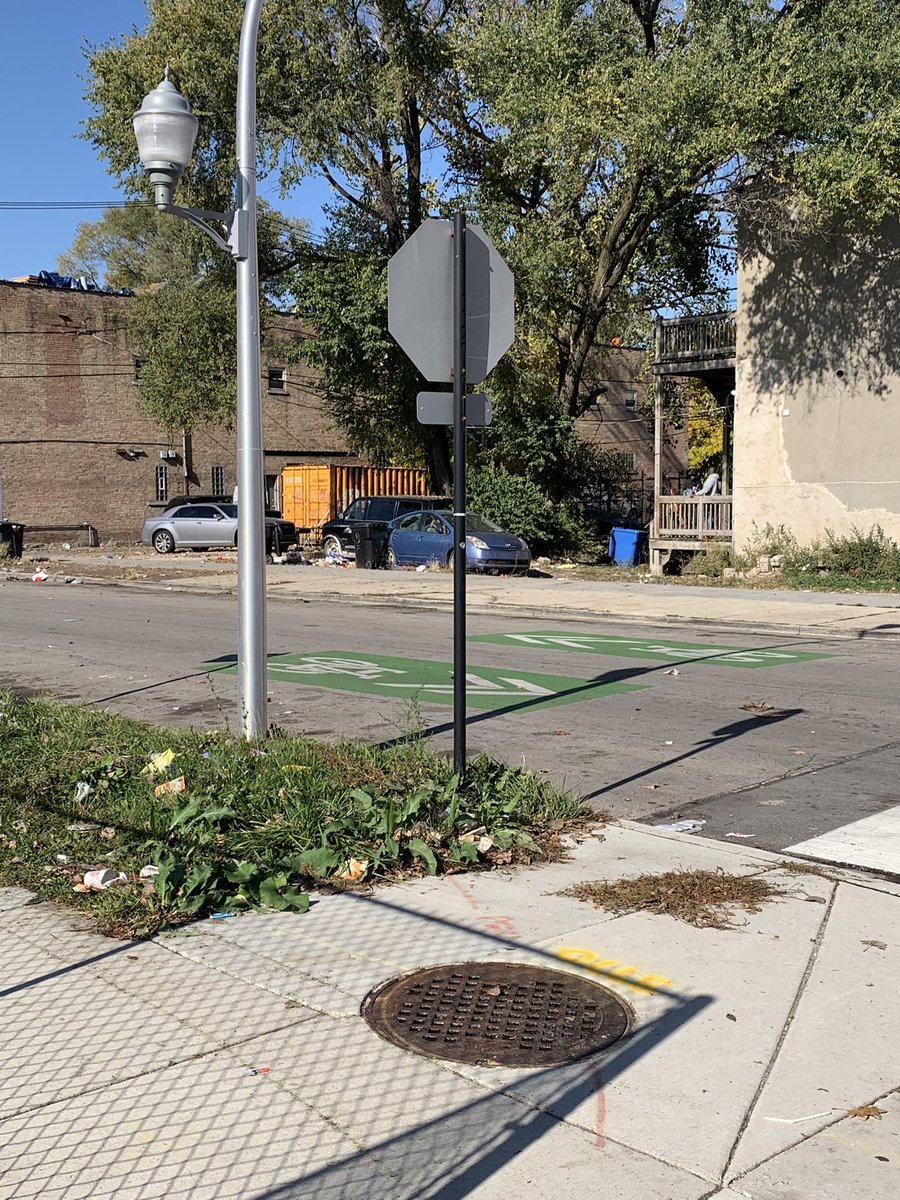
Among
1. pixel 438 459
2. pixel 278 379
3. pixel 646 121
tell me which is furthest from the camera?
pixel 278 379

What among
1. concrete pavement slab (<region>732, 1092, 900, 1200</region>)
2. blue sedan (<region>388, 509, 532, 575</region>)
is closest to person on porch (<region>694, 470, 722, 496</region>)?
blue sedan (<region>388, 509, 532, 575</region>)

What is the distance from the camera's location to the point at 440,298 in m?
6.23

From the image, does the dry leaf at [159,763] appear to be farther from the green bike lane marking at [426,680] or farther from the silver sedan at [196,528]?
the silver sedan at [196,528]

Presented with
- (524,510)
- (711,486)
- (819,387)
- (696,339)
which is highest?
(696,339)

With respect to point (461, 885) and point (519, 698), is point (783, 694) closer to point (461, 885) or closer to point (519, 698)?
point (519, 698)

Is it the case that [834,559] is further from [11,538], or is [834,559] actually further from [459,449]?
[11,538]

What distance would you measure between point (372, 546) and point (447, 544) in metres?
2.32

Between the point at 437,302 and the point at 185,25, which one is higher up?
the point at 185,25

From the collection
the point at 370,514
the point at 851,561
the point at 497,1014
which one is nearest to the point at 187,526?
the point at 370,514

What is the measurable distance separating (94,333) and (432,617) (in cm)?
3109

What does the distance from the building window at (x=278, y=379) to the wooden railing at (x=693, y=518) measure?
82.9 ft

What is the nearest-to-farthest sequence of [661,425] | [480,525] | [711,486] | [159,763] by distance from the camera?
[159,763] < [480,525] < [711,486] < [661,425]

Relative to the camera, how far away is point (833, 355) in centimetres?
2419

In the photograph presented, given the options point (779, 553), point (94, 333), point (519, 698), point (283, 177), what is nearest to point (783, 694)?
point (519, 698)
